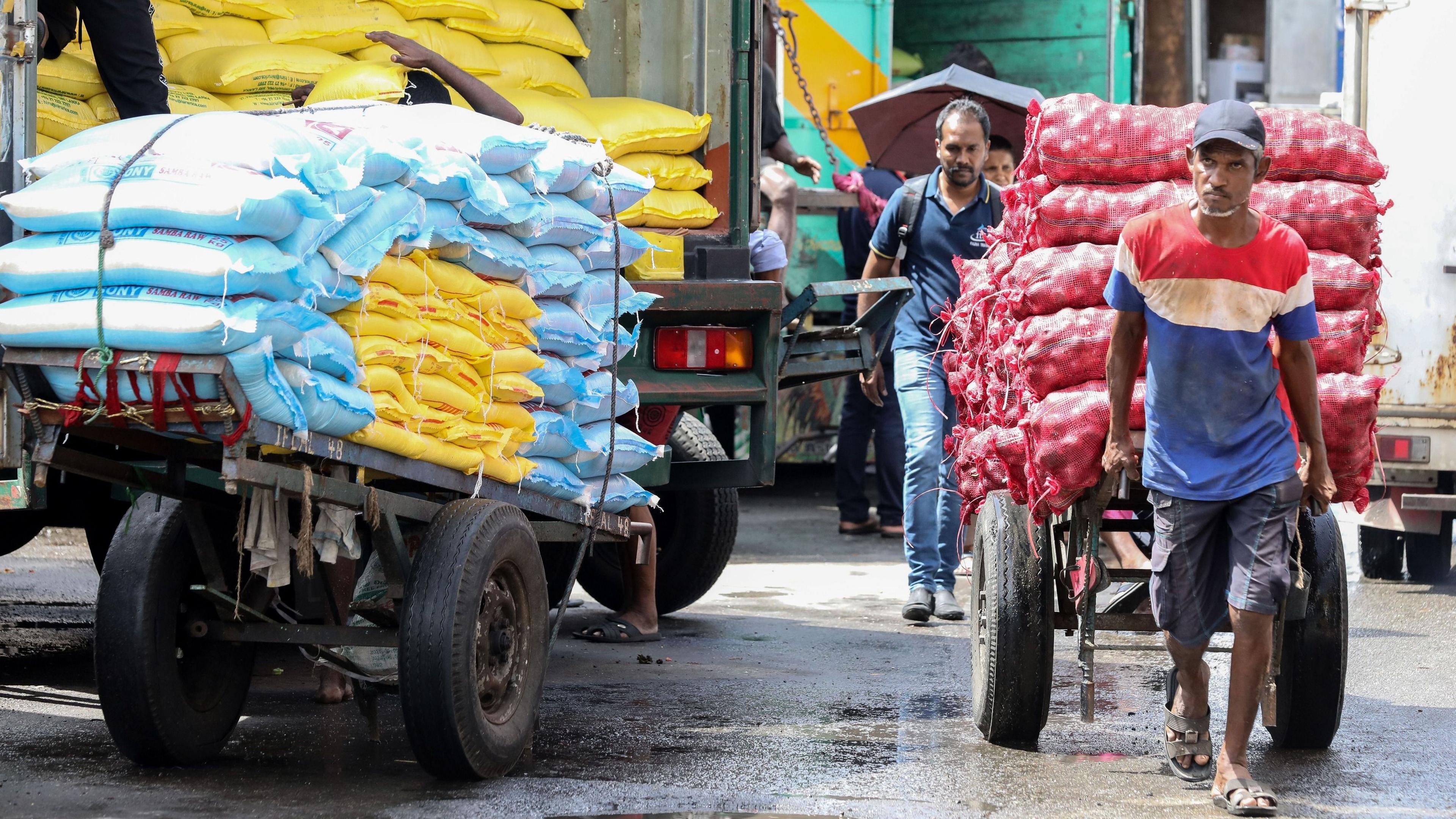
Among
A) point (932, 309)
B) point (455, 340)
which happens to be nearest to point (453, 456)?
point (455, 340)

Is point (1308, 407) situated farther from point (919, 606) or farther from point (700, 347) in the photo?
point (919, 606)

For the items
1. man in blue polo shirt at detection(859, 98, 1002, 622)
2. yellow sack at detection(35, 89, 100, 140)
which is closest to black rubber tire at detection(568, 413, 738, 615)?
man in blue polo shirt at detection(859, 98, 1002, 622)

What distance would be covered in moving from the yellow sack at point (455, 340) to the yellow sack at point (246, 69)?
1.96 meters

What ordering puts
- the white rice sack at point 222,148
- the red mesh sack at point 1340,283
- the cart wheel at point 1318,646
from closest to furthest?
the white rice sack at point 222,148 → the red mesh sack at point 1340,283 → the cart wheel at point 1318,646

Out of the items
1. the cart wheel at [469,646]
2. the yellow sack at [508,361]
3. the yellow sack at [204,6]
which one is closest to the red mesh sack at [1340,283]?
the yellow sack at [508,361]

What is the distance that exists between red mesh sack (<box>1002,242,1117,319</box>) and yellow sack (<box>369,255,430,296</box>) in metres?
1.56

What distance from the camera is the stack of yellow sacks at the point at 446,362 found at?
170 inches

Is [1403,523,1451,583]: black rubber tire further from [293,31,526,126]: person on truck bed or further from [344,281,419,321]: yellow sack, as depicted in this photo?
[344,281,419,321]: yellow sack

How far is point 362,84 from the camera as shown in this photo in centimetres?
603

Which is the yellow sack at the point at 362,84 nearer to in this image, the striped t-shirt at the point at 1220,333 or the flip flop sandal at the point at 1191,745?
the striped t-shirt at the point at 1220,333

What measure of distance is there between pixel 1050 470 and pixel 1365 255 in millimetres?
1052

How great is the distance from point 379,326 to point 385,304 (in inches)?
2.3

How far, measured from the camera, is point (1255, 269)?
14.2ft

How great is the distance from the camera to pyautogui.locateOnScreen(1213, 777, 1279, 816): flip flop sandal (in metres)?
4.33
